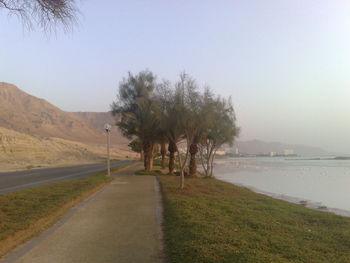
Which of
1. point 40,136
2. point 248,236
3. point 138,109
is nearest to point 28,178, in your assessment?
point 138,109

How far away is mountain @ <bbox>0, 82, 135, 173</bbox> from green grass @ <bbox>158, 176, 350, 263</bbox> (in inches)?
1443

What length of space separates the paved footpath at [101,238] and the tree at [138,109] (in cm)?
1560

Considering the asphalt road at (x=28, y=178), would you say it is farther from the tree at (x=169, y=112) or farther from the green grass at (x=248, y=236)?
the green grass at (x=248, y=236)

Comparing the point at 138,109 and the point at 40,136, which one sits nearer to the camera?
the point at 138,109

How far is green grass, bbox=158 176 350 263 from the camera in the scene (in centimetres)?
534

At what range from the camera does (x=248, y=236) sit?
263 inches

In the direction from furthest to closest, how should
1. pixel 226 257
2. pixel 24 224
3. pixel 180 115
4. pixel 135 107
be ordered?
pixel 135 107 → pixel 180 115 → pixel 24 224 → pixel 226 257

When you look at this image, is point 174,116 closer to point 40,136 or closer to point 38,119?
point 40,136

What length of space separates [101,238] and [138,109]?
2025 centimetres

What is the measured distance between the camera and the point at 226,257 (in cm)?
506

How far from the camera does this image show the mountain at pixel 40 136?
2143 inches

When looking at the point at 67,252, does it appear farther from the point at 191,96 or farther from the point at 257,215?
the point at 191,96

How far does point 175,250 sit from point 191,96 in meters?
10.1

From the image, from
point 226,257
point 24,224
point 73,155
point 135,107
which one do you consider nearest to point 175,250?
point 226,257
